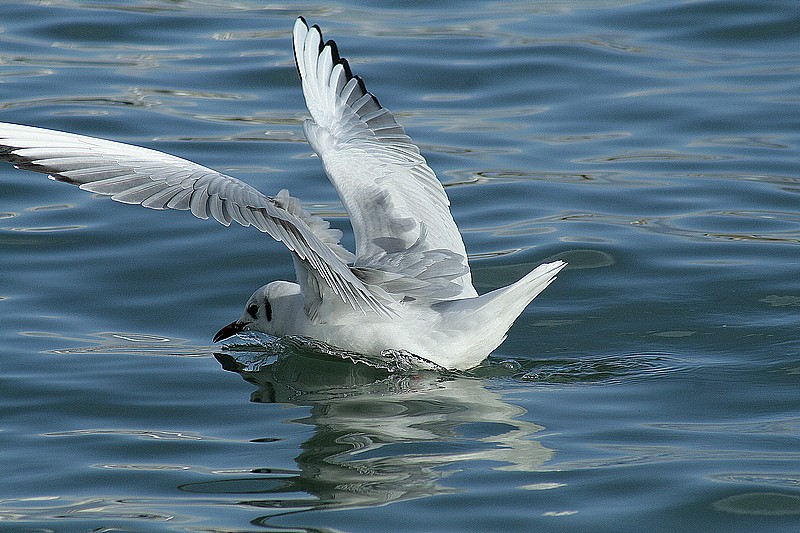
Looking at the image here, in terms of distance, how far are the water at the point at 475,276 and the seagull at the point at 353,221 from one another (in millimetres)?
219

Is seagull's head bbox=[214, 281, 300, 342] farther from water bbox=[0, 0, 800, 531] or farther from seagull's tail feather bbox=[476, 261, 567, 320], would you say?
seagull's tail feather bbox=[476, 261, 567, 320]

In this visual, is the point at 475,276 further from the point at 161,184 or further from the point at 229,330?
the point at 161,184

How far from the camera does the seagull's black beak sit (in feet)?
22.0

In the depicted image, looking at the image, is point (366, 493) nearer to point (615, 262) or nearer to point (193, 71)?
point (615, 262)

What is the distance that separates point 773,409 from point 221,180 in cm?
239

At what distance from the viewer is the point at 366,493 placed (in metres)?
4.76

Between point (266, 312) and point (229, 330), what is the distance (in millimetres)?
198

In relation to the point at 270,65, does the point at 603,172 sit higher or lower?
lower

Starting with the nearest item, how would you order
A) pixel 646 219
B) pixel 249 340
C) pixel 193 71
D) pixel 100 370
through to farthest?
pixel 100 370 → pixel 249 340 → pixel 646 219 → pixel 193 71

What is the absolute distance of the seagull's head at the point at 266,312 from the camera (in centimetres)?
663

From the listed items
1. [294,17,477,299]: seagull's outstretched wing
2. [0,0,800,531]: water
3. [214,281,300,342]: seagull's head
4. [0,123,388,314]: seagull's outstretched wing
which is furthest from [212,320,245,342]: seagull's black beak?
[0,123,388,314]: seagull's outstretched wing

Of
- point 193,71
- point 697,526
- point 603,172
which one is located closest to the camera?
point 697,526

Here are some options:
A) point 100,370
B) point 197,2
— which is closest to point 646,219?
point 100,370

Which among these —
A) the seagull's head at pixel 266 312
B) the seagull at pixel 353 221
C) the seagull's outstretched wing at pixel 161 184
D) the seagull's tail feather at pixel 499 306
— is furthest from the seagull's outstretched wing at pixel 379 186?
the seagull's outstretched wing at pixel 161 184
